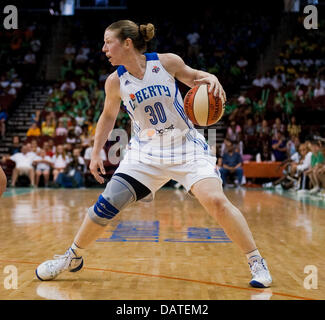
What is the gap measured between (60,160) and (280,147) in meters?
6.13

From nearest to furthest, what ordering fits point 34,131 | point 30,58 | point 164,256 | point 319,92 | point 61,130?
point 164,256
point 61,130
point 34,131
point 319,92
point 30,58

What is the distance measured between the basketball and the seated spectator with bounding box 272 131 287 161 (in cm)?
1128

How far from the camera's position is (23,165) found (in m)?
14.3

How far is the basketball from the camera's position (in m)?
3.16

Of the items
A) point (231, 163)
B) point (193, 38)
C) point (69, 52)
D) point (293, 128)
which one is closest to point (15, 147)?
point (231, 163)

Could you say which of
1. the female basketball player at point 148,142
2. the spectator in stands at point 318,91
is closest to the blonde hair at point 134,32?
the female basketball player at point 148,142

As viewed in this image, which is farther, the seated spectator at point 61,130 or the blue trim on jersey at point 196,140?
the seated spectator at point 61,130

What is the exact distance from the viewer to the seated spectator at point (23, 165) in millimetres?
14234

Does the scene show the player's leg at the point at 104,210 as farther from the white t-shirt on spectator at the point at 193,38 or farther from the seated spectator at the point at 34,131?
the white t-shirt on spectator at the point at 193,38

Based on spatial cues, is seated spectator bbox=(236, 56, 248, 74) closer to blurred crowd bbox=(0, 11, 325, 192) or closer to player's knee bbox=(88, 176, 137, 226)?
blurred crowd bbox=(0, 11, 325, 192)

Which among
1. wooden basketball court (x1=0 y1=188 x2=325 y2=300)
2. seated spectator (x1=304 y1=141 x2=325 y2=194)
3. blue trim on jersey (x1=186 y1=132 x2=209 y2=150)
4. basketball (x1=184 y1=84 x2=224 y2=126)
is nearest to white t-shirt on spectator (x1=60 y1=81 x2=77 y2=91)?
seated spectator (x1=304 y1=141 x2=325 y2=194)

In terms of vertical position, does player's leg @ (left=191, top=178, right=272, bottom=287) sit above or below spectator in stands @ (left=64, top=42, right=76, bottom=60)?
below

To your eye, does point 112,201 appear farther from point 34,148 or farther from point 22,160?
point 34,148

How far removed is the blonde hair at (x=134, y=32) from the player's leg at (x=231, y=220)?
100 cm
